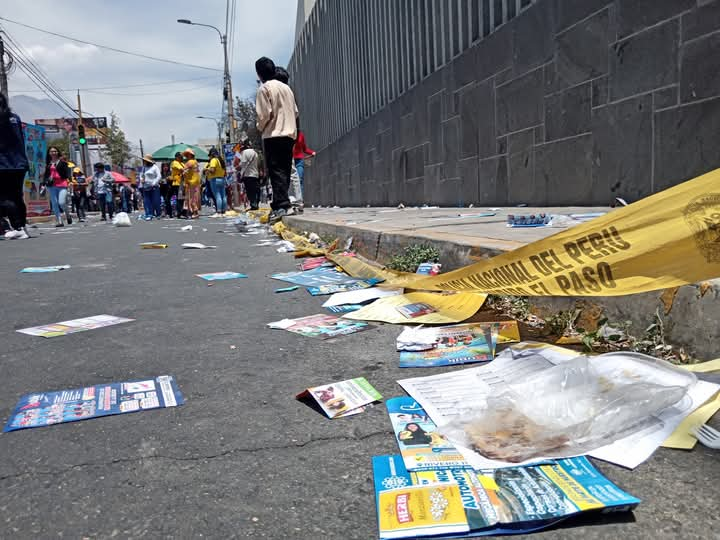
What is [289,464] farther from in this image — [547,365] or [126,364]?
[126,364]

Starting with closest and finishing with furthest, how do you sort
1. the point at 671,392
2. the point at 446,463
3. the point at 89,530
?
the point at 89,530, the point at 446,463, the point at 671,392

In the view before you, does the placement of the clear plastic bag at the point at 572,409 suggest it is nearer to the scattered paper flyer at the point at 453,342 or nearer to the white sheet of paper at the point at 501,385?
the white sheet of paper at the point at 501,385

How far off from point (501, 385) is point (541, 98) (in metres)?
4.52

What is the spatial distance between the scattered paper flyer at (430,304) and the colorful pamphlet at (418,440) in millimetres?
804

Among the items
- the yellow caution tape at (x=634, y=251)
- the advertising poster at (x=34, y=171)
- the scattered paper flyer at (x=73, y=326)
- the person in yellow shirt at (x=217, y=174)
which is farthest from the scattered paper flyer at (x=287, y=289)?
the advertising poster at (x=34, y=171)

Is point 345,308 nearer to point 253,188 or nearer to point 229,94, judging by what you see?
point 253,188

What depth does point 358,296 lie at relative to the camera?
9.14 ft

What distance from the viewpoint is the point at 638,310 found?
1.66 m

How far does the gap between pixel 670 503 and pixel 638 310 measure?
31.8 inches

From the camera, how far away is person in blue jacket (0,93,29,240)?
735cm

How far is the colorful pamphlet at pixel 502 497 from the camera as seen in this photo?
92 centimetres

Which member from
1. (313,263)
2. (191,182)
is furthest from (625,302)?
(191,182)

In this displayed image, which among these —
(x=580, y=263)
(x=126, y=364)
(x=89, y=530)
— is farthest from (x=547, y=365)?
(x=126, y=364)

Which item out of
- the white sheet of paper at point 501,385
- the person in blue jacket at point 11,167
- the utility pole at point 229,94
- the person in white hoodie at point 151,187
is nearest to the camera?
the white sheet of paper at point 501,385
